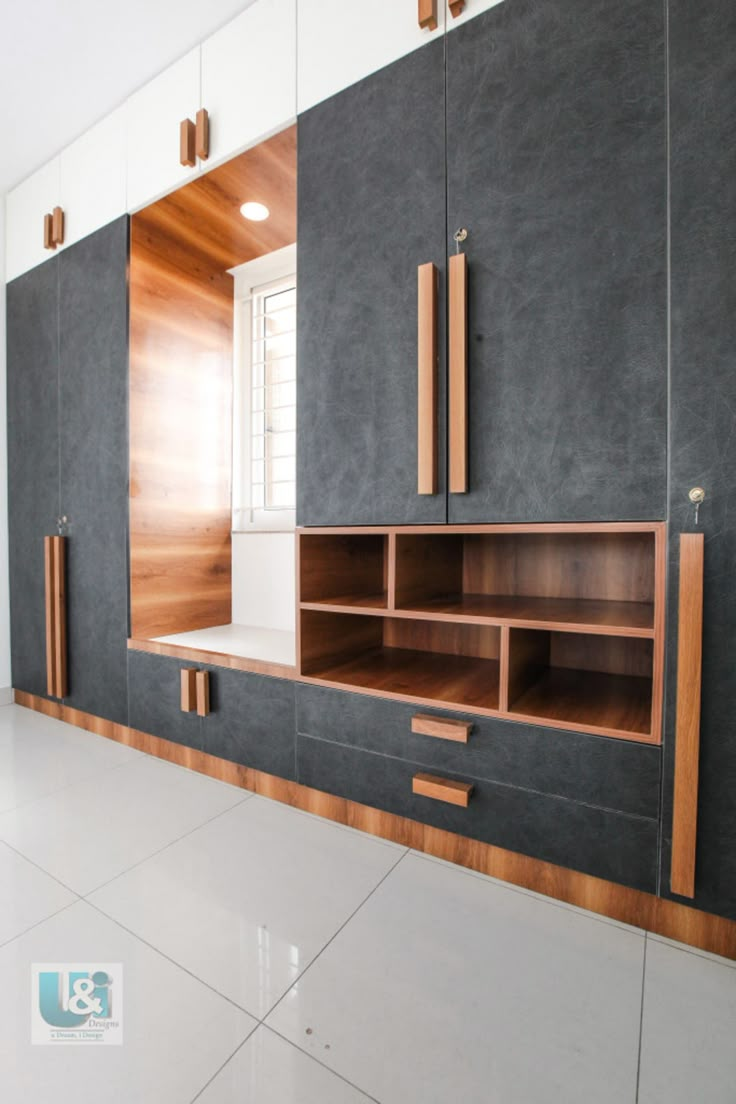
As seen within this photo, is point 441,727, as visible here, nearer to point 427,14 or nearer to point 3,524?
point 427,14

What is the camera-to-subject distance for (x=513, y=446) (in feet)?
4.18

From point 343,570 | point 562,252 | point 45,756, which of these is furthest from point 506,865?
point 45,756

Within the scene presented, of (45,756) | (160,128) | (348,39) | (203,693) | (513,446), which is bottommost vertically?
(45,756)

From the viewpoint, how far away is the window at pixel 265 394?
97.5 inches

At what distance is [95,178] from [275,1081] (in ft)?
9.91

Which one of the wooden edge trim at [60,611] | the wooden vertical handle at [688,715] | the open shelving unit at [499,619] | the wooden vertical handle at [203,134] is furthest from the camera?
the wooden edge trim at [60,611]

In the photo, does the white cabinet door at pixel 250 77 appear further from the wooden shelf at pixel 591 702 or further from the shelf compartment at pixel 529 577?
the wooden shelf at pixel 591 702

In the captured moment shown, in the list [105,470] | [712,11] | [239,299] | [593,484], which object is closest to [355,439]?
[593,484]

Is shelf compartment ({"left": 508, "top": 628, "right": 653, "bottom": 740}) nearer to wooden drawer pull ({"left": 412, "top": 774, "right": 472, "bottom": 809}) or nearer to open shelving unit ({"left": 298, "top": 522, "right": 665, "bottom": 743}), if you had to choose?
open shelving unit ({"left": 298, "top": 522, "right": 665, "bottom": 743})

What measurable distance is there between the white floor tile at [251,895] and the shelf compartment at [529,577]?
710 mm

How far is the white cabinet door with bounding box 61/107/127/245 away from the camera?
7.06ft

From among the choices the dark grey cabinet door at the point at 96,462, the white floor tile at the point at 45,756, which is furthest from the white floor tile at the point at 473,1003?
the dark grey cabinet door at the point at 96,462

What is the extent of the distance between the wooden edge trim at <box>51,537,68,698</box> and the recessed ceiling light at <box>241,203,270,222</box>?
1632 millimetres

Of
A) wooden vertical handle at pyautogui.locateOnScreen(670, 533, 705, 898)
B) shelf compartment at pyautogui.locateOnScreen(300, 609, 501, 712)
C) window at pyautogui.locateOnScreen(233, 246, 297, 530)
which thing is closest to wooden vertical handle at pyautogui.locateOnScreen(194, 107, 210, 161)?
window at pyautogui.locateOnScreen(233, 246, 297, 530)
